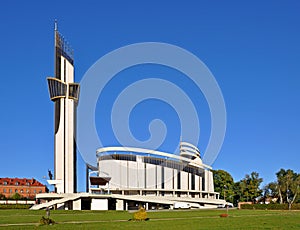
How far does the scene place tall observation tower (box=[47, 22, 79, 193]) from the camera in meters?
95.9

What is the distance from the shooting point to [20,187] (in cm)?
13762

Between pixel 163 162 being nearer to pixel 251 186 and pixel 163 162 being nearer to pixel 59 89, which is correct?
pixel 251 186

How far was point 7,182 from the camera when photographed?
447 ft

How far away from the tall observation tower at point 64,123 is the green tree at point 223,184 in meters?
41.1

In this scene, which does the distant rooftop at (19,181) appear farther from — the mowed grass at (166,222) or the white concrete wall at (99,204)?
the mowed grass at (166,222)

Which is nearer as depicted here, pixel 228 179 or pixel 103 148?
pixel 103 148

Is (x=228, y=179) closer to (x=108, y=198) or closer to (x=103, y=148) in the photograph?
(x=103, y=148)

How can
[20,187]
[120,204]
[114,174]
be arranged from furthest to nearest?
[20,187]
[114,174]
[120,204]

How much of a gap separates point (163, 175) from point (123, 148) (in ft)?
35.7

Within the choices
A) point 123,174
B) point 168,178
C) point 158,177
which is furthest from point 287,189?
point 123,174

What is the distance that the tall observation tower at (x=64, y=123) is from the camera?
315 ft

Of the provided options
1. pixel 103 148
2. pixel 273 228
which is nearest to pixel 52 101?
pixel 103 148

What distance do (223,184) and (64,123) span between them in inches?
1812

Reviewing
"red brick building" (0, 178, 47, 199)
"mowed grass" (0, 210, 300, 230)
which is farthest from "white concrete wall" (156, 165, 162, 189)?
"mowed grass" (0, 210, 300, 230)
